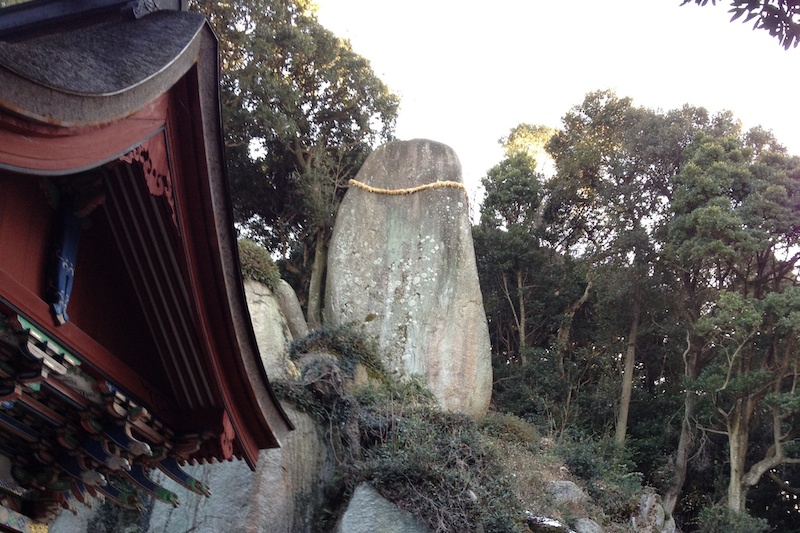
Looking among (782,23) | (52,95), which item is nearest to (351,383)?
(782,23)

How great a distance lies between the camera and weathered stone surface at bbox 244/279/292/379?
35.4 ft

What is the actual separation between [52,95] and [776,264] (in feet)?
49.3

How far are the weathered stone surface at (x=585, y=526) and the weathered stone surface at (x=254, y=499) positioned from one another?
3.48 metres

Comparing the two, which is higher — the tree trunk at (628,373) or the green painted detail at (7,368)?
the tree trunk at (628,373)

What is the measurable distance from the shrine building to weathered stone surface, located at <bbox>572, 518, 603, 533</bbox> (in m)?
6.46

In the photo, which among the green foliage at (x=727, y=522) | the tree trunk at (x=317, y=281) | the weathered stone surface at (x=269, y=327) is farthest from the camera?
the tree trunk at (x=317, y=281)

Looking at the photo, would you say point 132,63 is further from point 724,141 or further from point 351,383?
point 724,141

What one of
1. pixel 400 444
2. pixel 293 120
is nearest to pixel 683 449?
pixel 400 444

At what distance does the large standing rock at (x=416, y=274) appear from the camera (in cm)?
1397

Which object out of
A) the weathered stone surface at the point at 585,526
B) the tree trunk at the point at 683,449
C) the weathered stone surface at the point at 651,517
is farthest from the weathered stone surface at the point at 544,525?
the tree trunk at the point at 683,449

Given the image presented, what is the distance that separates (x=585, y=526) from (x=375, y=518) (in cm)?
316

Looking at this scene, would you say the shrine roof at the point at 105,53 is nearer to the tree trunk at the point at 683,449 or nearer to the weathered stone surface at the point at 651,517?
the weathered stone surface at the point at 651,517

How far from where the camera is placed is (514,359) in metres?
17.5

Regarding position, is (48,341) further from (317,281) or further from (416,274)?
(317,281)
